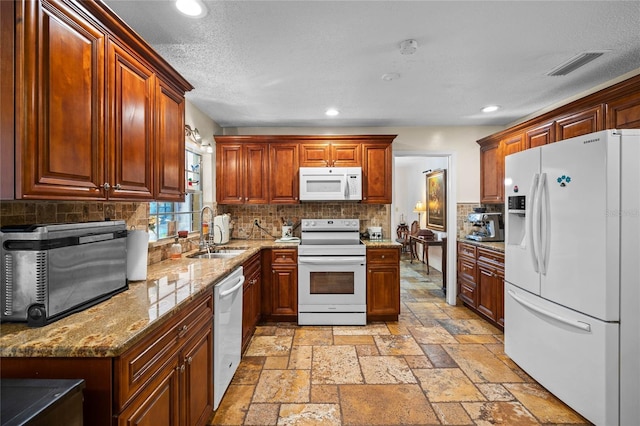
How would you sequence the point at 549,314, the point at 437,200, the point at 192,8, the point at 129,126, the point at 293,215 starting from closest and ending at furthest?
the point at 129,126 < the point at 192,8 < the point at 549,314 < the point at 293,215 < the point at 437,200

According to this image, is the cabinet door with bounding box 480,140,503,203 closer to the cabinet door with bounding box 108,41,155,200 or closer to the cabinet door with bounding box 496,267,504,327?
the cabinet door with bounding box 496,267,504,327

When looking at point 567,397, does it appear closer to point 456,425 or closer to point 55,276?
point 456,425

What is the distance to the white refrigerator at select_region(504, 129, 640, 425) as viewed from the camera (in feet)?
5.87

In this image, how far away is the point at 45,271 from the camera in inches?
46.1

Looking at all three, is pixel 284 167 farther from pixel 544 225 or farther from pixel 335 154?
pixel 544 225

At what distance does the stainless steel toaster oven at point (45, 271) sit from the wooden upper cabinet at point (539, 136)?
147 inches

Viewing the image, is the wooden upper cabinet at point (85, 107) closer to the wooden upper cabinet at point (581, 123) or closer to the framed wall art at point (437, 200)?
the wooden upper cabinet at point (581, 123)

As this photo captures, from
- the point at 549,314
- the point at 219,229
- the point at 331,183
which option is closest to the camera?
the point at 549,314

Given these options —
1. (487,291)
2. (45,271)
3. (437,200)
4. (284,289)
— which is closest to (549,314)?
(487,291)

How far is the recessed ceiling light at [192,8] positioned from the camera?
1.68m

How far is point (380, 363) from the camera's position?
271 centimetres

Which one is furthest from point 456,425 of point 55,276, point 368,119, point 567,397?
point 368,119

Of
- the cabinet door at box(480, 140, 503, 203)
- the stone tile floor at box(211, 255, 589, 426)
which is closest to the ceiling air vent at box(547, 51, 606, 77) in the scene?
the cabinet door at box(480, 140, 503, 203)

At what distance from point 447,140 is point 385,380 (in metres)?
3.19
